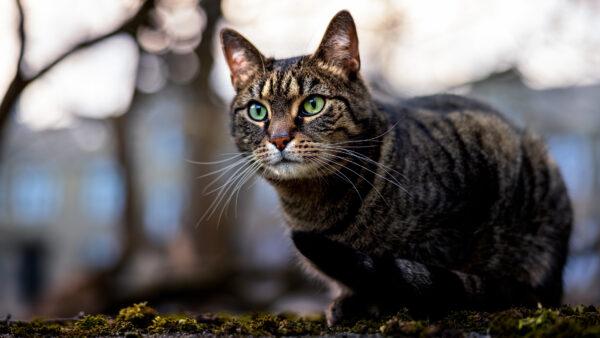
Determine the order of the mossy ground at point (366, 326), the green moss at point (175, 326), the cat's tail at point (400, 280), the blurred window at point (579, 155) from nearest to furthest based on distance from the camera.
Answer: the mossy ground at point (366, 326)
the cat's tail at point (400, 280)
the green moss at point (175, 326)
the blurred window at point (579, 155)

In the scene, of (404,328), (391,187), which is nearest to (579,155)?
(391,187)

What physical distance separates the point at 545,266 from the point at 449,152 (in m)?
0.85

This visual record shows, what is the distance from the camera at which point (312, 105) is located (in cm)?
250

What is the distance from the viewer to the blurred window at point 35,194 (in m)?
24.0

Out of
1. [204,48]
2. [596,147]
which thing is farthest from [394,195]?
[596,147]

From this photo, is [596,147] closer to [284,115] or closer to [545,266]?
[545,266]

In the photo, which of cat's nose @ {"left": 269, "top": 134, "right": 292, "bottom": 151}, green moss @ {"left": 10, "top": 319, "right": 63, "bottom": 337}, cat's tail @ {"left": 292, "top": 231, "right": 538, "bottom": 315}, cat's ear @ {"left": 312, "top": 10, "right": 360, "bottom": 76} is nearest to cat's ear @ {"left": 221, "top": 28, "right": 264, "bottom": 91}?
cat's ear @ {"left": 312, "top": 10, "right": 360, "bottom": 76}

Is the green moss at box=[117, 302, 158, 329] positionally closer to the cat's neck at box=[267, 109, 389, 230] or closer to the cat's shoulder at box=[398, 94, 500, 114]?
the cat's neck at box=[267, 109, 389, 230]

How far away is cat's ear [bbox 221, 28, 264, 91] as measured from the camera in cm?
282

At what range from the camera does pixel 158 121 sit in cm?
2059

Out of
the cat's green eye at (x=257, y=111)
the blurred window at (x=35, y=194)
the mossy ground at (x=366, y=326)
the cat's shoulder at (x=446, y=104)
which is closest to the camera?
the mossy ground at (x=366, y=326)

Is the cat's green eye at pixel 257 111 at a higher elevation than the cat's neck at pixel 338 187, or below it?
higher

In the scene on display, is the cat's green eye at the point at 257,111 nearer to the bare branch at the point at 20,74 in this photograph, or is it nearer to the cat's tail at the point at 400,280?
the cat's tail at the point at 400,280

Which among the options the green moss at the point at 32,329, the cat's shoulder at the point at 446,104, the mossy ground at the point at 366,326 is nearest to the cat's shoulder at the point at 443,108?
the cat's shoulder at the point at 446,104
